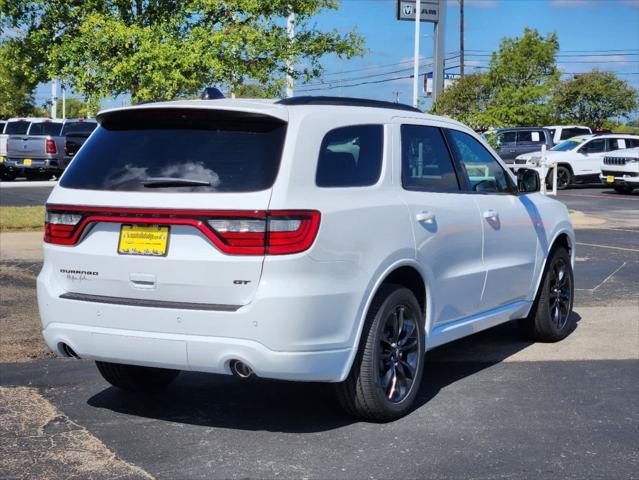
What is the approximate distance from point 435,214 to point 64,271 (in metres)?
2.21

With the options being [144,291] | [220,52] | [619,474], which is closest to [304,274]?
[144,291]

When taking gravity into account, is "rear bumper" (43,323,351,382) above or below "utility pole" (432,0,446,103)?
below

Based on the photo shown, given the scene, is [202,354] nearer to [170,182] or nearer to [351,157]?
[170,182]

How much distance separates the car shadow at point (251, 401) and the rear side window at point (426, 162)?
132cm

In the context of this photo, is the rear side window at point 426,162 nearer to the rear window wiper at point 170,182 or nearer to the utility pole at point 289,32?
the rear window wiper at point 170,182

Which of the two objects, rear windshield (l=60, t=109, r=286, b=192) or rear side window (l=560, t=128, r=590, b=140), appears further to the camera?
rear side window (l=560, t=128, r=590, b=140)

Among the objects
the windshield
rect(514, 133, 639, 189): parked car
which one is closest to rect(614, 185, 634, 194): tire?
rect(514, 133, 639, 189): parked car

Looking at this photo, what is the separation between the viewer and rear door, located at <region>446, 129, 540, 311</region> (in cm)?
668

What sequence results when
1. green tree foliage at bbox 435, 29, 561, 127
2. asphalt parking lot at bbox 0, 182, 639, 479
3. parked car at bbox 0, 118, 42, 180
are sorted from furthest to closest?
green tree foliage at bbox 435, 29, 561, 127 → parked car at bbox 0, 118, 42, 180 → asphalt parking lot at bbox 0, 182, 639, 479

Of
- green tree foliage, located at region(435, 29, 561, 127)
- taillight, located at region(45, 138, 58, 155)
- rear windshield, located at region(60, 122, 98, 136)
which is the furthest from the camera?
green tree foliage, located at region(435, 29, 561, 127)

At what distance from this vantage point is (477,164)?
688 cm

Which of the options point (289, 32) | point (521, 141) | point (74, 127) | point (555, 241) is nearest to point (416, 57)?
point (521, 141)

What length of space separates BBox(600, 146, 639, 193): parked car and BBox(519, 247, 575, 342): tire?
73.2 feet

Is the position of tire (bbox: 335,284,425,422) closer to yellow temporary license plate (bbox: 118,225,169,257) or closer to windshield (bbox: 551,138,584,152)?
yellow temporary license plate (bbox: 118,225,169,257)
